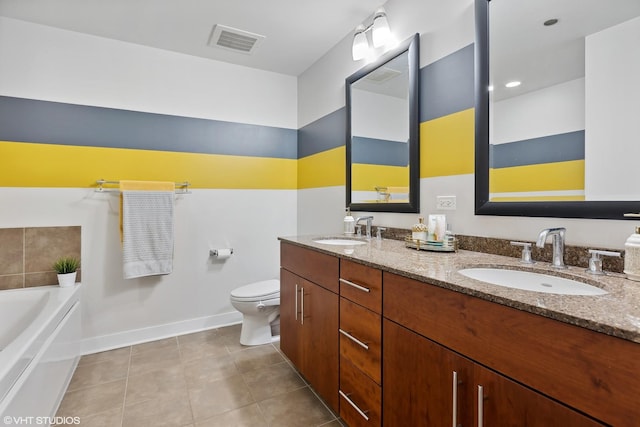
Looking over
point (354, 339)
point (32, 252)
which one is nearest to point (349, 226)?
point (354, 339)

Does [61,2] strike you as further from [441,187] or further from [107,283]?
[441,187]

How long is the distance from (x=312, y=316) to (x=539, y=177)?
4.12ft

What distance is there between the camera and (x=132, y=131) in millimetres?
2467

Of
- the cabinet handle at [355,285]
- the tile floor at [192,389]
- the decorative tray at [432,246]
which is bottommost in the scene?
the tile floor at [192,389]

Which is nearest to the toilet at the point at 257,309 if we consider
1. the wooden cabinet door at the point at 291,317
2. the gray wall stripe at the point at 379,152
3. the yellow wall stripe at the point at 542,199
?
the wooden cabinet door at the point at 291,317

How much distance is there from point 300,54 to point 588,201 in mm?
2382

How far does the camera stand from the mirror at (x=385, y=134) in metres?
1.77

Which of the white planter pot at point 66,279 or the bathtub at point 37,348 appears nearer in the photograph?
the bathtub at point 37,348

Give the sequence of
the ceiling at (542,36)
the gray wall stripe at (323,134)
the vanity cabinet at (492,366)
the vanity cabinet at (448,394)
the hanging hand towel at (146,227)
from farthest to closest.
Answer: the gray wall stripe at (323,134) → the hanging hand towel at (146,227) → the ceiling at (542,36) → the vanity cabinet at (448,394) → the vanity cabinet at (492,366)

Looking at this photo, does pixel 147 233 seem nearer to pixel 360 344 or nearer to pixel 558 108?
pixel 360 344

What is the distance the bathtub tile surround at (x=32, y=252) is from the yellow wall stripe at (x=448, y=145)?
2.56 meters

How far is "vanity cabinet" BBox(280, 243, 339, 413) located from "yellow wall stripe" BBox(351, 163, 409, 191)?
70 cm

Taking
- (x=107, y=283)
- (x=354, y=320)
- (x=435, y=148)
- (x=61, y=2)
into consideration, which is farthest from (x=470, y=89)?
(x=107, y=283)

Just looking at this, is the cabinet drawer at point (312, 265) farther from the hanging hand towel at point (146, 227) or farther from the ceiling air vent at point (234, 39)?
the ceiling air vent at point (234, 39)
